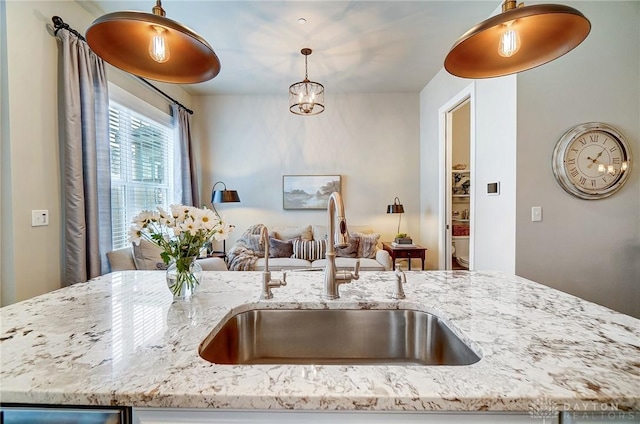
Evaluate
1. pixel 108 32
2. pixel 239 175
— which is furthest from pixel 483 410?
pixel 239 175

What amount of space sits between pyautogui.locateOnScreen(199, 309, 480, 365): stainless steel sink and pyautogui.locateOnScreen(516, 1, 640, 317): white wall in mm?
1798

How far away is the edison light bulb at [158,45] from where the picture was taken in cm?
104

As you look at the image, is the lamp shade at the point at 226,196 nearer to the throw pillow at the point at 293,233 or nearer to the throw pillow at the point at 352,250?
the throw pillow at the point at 293,233

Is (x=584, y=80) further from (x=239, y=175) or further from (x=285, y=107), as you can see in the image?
(x=239, y=175)

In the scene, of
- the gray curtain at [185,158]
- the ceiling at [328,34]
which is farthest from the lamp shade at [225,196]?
the ceiling at [328,34]

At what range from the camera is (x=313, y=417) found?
0.56 m

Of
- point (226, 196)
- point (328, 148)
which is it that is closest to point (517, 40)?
point (328, 148)

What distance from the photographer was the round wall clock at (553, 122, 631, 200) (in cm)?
222

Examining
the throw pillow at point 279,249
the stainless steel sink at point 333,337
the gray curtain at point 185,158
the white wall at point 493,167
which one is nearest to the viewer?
the stainless steel sink at point 333,337

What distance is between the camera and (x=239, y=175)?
181 inches

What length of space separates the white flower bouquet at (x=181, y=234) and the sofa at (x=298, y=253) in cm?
241

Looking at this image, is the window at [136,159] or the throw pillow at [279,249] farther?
the throw pillow at [279,249]

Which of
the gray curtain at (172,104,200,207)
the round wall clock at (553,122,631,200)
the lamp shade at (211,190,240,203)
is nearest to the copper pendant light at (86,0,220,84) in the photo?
the round wall clock at (553,122,631,200)

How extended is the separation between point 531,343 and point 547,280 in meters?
2.05
